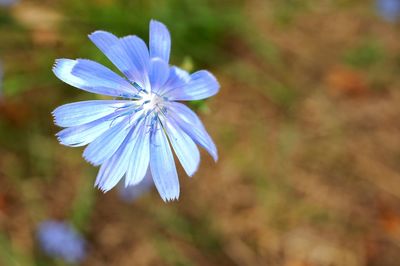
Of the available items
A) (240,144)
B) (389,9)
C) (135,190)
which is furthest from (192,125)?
(389,9)

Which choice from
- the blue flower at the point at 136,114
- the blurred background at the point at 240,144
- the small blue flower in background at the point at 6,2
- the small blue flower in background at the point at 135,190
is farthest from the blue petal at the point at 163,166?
the small blue flower in background at the point at 6,2

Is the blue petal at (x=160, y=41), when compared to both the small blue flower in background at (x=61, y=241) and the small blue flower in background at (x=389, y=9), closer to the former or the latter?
the small blue flower in background at (x=61, y=241)

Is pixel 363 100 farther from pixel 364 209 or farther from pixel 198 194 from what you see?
pixel 198 194

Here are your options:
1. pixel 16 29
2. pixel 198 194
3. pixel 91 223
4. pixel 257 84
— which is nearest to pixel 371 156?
pixel 257 84

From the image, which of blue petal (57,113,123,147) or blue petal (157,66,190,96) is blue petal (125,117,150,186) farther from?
blue petal (157,66,190,96)

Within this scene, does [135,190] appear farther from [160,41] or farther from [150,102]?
[160,41]

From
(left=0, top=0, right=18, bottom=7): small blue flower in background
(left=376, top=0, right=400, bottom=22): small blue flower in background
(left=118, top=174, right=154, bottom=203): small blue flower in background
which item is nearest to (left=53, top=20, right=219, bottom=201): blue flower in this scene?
(left=118, top=174, right=154, bottom=203): small blue flower in background

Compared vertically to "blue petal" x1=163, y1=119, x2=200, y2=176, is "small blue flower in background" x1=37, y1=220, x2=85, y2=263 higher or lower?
lower
